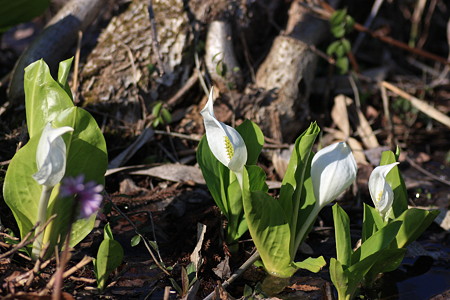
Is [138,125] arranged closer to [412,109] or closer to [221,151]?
[221,151]

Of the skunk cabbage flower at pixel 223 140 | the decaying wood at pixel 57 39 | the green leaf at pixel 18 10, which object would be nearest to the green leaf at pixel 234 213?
the skunk cabbage flower at pixel 223 140

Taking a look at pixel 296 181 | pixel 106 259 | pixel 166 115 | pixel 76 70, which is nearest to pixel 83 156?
pixel 106 259

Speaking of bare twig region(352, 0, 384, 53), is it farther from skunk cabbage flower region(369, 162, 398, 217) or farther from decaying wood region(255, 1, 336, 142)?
skunk cabbage flower region(369, 162, 398, 217)

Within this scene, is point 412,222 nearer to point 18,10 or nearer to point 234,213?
point 234,213

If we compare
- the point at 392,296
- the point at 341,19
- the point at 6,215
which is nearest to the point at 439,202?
the point at 392,296

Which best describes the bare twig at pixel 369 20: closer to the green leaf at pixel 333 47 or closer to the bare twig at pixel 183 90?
the green leaf at pixel 333 47

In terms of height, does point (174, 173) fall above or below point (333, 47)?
below
